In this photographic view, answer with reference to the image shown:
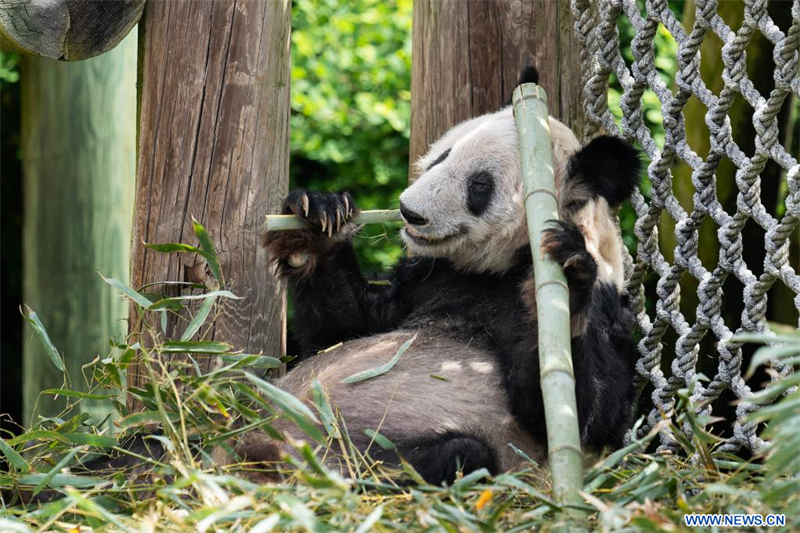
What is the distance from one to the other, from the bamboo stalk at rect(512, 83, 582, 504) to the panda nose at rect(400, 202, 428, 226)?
436mm

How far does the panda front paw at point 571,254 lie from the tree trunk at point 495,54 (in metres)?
1.05

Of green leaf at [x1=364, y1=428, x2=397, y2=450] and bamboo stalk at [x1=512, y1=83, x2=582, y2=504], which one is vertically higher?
bamboo stalk at [x1=512, y1=83, x2=582, y2=504]

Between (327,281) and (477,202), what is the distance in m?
0.62

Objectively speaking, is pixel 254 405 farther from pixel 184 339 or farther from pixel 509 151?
pixel 509 151

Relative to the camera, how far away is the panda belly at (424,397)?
3.16 meters

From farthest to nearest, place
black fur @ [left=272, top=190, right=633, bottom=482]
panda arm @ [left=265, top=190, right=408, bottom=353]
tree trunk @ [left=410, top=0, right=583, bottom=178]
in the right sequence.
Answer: tree trunk @ [left=410, top=0, right=583, bottom=178] < panda arm @ [left=265, top=190, right=408, bottom=353] < black fur @ [left=272, top=190, right=633, bottom=482]

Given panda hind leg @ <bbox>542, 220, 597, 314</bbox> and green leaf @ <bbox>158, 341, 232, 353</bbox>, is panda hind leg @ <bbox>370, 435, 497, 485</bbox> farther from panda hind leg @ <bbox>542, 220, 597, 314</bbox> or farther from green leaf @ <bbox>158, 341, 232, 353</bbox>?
green leaf @ <bbox>158, 341, 232, 353</bbox>

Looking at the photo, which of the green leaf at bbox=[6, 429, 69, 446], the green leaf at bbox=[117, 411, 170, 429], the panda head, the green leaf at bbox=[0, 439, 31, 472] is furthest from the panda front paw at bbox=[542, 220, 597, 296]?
the green leaf at bbox=[0, 439, 31, 472]

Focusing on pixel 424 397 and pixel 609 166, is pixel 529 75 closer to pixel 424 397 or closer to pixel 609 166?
pixel 609 166

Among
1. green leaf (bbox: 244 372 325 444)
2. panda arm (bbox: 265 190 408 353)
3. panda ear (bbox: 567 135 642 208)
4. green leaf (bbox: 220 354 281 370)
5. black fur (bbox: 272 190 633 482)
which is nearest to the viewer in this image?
green leaf (bbox: 244 372 325 444)

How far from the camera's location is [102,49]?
3.71m

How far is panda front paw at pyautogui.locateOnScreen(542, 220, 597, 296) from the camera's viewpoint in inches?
115

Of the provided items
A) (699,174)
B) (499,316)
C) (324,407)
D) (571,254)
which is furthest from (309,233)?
(699,174)

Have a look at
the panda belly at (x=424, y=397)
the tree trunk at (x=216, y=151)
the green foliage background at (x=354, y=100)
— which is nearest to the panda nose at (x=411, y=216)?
the panda belly at (x=424, y=397)
